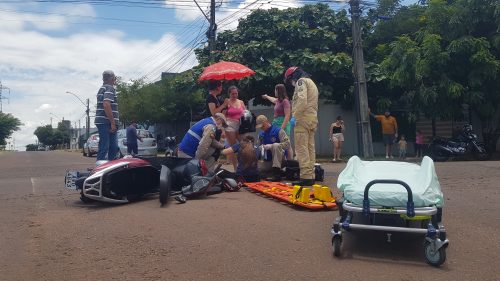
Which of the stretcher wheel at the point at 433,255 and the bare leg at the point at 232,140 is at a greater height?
the bare leg at the point at 232,140

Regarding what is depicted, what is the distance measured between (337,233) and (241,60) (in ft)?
51.4

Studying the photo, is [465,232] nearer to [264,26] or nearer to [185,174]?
[185,174]

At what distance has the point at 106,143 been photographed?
27.7 ft

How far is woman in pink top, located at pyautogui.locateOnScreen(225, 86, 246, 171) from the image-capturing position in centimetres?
920

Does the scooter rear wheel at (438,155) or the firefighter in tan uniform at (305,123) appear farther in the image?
the scooter rear wheel at (438,155)

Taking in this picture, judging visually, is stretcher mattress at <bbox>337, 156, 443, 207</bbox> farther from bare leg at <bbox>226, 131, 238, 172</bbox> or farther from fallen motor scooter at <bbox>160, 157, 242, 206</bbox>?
bare leg at <bbox>226, 131, 238, 172</bbox>

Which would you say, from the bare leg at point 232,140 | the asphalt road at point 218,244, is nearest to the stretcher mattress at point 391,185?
the asphalt road at point 218,244

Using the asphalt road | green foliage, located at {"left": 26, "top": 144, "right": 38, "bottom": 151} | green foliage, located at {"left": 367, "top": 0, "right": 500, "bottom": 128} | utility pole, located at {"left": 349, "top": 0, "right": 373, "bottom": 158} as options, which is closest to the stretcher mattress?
the asphalt road

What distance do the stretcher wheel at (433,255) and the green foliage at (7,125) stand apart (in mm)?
80885

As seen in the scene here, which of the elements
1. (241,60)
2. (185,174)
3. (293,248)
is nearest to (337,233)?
(293,248)

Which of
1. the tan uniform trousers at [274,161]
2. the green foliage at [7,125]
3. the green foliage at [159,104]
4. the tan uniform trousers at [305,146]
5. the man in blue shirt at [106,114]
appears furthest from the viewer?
the green foliage at [7,125]

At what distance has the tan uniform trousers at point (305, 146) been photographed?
8078mm

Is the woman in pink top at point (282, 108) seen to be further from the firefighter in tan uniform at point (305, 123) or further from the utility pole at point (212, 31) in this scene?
the utility pole at point (212, 31)

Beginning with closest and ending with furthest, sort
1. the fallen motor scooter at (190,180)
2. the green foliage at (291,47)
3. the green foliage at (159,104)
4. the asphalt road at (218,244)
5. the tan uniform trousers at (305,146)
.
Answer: the asphalt road at (218,244) < the fallen motor scooter at (190,180) < the tan uniform trousers at (305,146) < the green foliage at (291,47) < the green foliage at (159,104)
